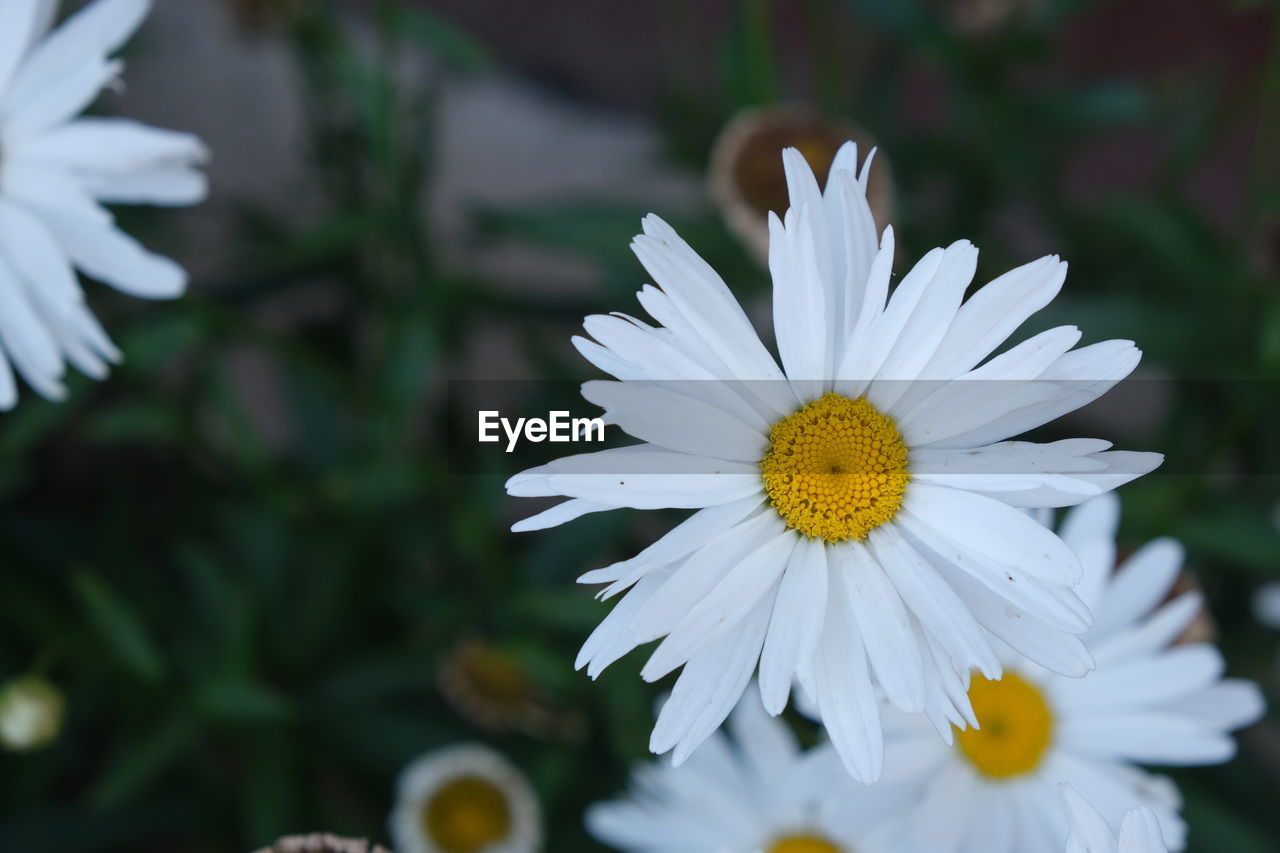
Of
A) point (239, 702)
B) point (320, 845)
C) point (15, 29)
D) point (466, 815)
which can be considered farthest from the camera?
point (466, 815)

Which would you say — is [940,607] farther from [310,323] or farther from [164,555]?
[164,555]

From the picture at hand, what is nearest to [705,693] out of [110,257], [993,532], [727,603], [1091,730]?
[727,603]

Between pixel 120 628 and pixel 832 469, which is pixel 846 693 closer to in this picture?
pixel 832 469

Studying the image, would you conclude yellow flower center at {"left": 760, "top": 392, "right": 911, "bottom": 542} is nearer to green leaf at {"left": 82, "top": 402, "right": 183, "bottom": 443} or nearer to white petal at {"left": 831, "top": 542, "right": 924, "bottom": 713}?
white petal at {"left": 831, "top": 542, "right": 924, "bottom": 713}

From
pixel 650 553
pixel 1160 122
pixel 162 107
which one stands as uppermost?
pixel 162 107

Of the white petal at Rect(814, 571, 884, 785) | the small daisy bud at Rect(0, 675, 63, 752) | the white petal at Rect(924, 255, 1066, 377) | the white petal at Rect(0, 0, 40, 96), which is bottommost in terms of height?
the white petal at Rect(814, 571, 884, 785)

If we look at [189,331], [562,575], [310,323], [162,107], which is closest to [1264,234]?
[562,575]

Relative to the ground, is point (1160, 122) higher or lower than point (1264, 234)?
higher

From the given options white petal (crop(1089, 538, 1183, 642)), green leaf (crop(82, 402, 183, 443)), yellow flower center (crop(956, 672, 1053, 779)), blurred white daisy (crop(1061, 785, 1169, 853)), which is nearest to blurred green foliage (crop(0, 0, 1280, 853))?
green leaf (crop(82, 402, 183, 443))
